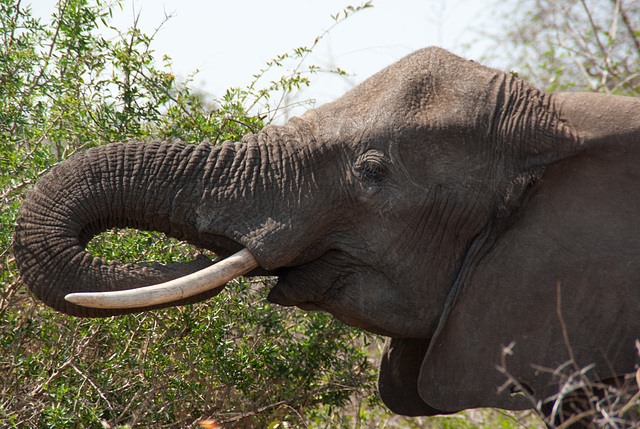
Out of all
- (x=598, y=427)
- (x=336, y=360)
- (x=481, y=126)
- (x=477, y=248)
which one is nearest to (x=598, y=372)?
(x=598, y=427)

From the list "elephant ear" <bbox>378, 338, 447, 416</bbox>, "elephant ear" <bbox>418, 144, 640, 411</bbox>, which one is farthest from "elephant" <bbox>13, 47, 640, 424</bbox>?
"elephant ear" <bbox>378, 338, 447, 416</bbox>

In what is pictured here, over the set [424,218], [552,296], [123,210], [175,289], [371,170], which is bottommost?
[552,296]

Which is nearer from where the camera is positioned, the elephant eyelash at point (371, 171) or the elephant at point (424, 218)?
the elephant at point (424, 218)

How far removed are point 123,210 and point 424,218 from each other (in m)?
1.27

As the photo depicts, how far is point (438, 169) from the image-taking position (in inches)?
126

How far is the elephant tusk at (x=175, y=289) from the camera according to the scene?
2.90m

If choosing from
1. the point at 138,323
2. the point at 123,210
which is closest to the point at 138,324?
the point at 138,323

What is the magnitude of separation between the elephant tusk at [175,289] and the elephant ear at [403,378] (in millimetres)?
998

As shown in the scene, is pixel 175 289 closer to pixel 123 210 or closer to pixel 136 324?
pixel 123 210

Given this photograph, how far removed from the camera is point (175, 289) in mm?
2980

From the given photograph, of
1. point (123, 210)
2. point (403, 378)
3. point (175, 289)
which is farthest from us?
point (403, 378)

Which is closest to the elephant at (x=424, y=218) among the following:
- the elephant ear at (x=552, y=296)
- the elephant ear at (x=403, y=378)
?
the elephant ear at (x=552, y=296)

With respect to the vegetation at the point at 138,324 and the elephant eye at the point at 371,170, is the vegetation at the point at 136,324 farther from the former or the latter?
the elephant eye at the point at 371,170

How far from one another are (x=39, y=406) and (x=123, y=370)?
530mm
